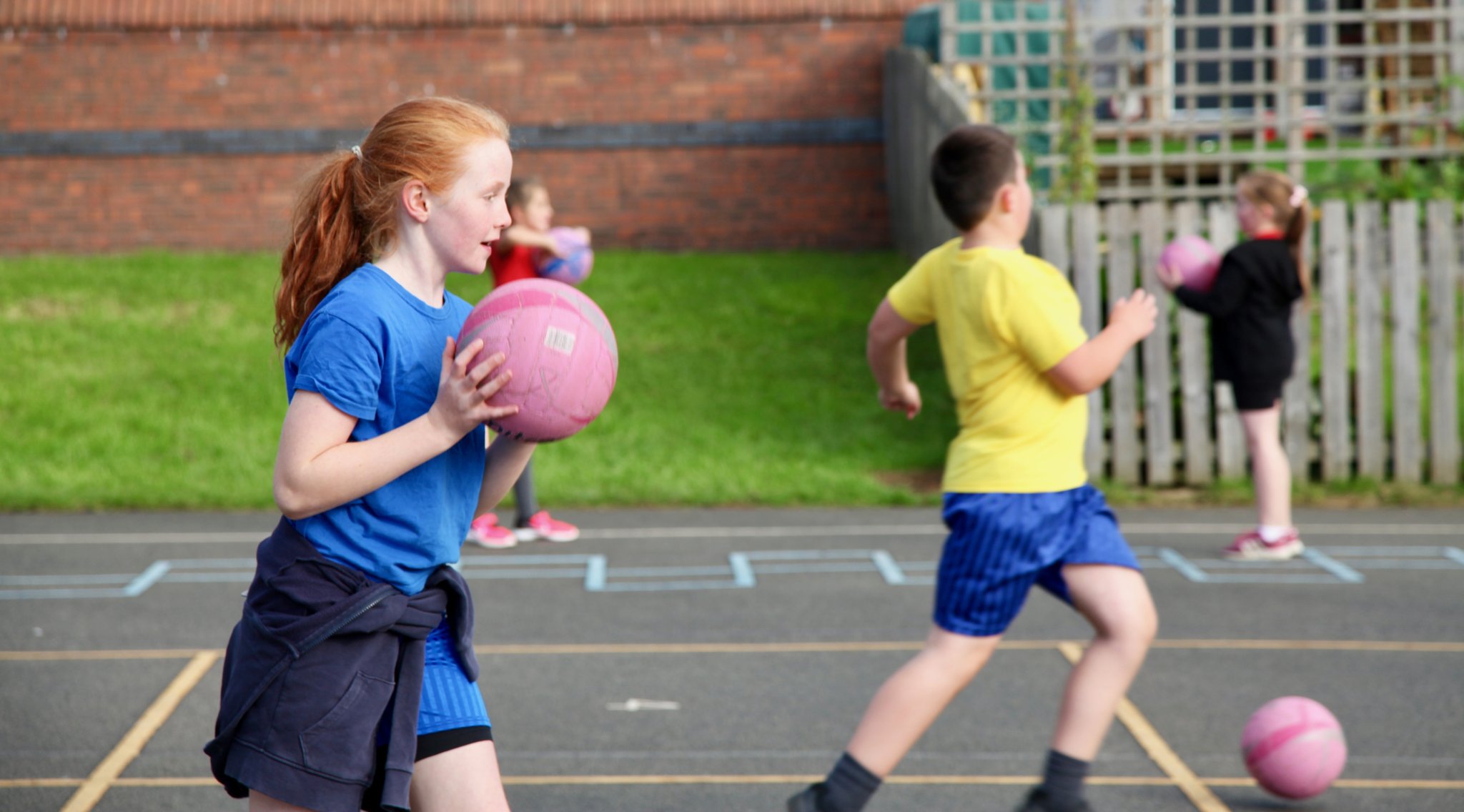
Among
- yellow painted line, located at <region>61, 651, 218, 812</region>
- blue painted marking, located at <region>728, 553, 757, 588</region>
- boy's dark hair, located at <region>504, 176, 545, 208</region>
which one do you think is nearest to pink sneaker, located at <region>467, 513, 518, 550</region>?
blue painted marking, located at <region>728, 553, 757, 588</region>

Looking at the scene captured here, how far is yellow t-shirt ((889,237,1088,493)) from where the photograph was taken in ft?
11.4

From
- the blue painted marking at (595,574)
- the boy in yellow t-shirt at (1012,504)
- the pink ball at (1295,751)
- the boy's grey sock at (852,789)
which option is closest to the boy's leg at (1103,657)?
the boy in yellow t-shirt at (1012,504)

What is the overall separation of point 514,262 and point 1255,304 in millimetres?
3784

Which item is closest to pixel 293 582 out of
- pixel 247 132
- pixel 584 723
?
pixel 584 723

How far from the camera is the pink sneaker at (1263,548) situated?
23.2ft

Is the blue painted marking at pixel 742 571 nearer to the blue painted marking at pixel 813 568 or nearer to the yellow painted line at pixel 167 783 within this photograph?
the blue painted marking at pixel 813 568

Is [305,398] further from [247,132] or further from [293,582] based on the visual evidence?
[247,132]

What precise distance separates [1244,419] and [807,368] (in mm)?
4926

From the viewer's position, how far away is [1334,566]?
23.0ft

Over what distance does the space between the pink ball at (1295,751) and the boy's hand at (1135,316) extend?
4.09 ft

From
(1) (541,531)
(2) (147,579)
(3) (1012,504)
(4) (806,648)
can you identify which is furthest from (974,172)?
(2) (147,579)

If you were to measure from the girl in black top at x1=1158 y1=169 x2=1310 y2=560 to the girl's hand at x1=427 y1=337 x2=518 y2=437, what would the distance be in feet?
17.7

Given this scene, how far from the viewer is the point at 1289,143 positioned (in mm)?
13141

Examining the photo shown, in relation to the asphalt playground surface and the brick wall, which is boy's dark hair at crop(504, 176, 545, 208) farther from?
the brick wall
